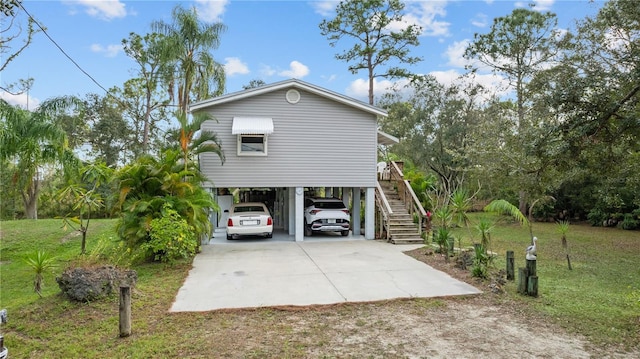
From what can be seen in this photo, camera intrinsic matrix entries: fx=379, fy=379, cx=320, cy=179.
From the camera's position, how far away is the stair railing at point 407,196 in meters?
13.8

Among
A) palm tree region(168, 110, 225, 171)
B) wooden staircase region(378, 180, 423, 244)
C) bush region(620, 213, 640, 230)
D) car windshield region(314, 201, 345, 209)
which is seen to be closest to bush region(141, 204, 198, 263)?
palm tree region(168, 110, 225, 171)

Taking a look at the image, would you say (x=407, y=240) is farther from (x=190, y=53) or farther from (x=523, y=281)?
(x=190, y=53)

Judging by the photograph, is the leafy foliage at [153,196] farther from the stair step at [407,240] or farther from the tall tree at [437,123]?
the tall tree at [437,123]

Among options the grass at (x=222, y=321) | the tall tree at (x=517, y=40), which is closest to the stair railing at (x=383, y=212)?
the grass at (x=222, y=321)

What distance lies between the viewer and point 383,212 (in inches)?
559

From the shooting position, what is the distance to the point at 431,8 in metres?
15.2

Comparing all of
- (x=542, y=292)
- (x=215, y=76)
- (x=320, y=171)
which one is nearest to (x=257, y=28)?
(x=320, y=171)

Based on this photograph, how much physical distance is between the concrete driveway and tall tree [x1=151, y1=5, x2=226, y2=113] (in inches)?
532

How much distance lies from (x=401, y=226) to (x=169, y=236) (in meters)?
8.10

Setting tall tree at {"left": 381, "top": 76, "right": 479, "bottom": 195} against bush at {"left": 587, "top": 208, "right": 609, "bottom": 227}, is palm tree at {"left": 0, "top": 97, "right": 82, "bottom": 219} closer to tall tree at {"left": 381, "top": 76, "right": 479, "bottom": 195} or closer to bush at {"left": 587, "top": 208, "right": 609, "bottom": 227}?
tall tree at {"left": 381, "top": 76, "right": 479, "bottom": 195}

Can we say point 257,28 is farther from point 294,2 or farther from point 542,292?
point 542,292

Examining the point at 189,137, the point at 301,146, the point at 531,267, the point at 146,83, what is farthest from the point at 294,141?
the point at 146,83

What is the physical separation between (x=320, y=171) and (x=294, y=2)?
6136 millimetres

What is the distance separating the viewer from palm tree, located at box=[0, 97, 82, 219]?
10.4m
